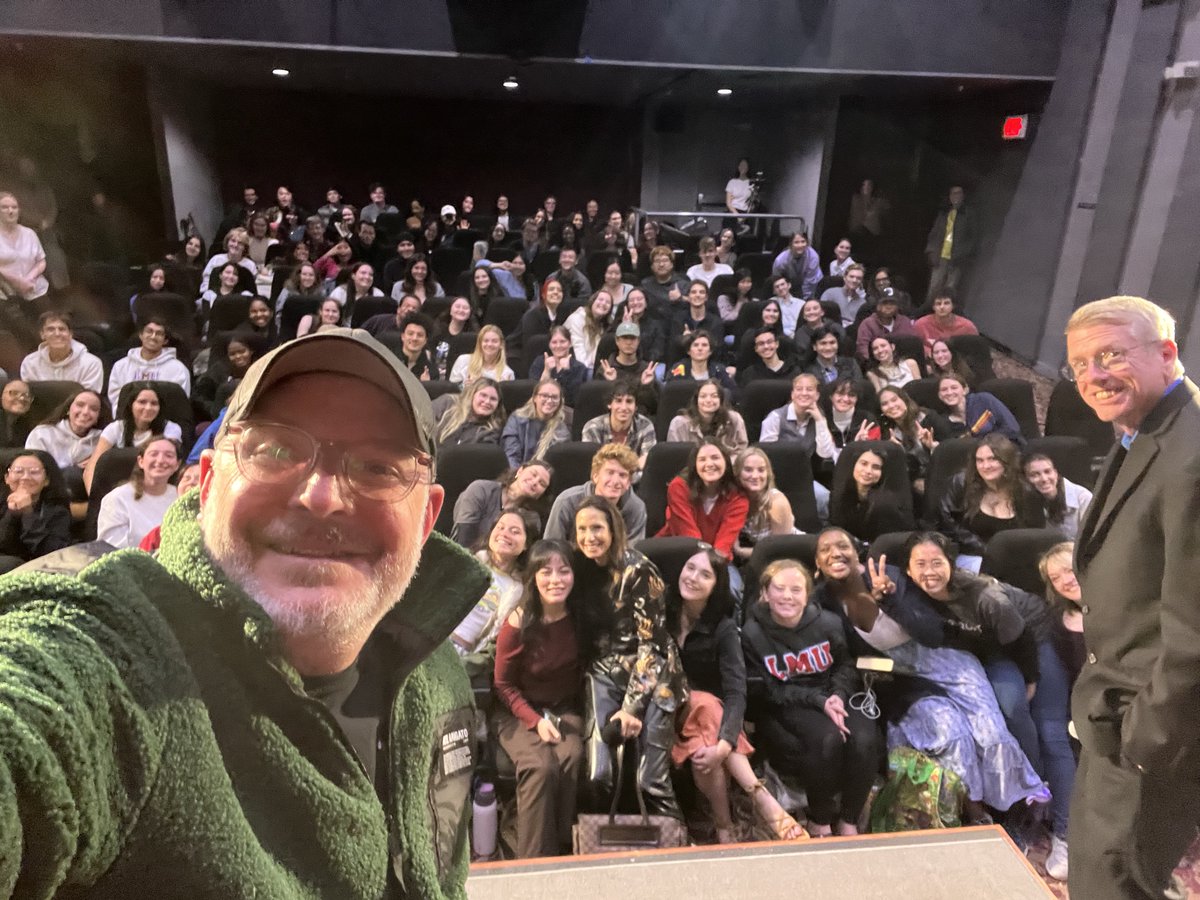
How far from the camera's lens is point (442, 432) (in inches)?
152

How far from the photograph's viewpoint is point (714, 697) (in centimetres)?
245

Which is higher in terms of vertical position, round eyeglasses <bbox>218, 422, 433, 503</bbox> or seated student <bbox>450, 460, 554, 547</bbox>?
round eyeglasses <bbox>218, 422, 433, 503</bbox>

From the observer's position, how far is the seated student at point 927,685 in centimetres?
235

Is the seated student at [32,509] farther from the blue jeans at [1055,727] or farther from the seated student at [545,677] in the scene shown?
the blue jeans at [1055,727]

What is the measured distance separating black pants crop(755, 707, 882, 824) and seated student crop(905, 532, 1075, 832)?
43cm

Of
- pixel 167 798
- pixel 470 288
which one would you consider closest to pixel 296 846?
pixel 167 798

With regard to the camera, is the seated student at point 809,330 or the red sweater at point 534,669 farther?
the seated student at point 809,330

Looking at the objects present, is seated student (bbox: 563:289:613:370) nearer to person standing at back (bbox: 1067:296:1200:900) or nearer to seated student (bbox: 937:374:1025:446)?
seated student (bbox: 937:374:1025:446)

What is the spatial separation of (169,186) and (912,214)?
7102 mm

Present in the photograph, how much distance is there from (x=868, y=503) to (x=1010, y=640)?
1047 millimetres

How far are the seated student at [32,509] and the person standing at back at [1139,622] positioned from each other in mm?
3046

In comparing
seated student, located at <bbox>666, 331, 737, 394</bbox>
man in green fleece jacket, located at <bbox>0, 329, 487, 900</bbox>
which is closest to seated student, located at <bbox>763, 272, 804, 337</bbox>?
seated student, located at <bbox>666, 331, 737, 394</bbox>

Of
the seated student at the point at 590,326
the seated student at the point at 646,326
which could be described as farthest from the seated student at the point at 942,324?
the seated student at the point at 590,326

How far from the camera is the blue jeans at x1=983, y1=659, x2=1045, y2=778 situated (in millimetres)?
2424
